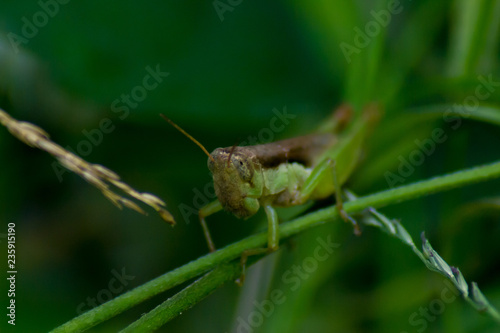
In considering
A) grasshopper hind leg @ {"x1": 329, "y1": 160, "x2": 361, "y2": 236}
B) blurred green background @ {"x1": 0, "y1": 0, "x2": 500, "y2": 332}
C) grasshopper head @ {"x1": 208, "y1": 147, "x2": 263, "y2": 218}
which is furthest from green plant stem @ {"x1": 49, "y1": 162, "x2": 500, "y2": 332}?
blurred green background @ {"x1": 0, "y1": 0, "x2": 500, "y2": 332}

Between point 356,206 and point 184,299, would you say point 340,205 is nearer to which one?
point 356,206

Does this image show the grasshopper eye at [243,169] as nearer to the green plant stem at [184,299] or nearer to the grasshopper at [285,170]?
the grasshopper at [285,170]

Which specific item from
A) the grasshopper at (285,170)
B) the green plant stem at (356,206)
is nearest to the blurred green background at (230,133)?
the grasshopper at (285,170)

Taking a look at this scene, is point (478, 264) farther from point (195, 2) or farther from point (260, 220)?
point (195, 2)

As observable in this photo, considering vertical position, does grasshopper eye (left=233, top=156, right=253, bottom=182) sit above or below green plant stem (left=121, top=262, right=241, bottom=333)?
above

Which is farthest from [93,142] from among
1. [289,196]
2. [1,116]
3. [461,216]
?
[461,216]

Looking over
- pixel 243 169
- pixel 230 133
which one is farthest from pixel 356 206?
pixel 230 133

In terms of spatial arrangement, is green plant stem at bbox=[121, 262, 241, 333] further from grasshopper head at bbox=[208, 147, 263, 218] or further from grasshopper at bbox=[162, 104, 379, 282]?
grasshopper head at bbox=[208, 147, 263, 218]
